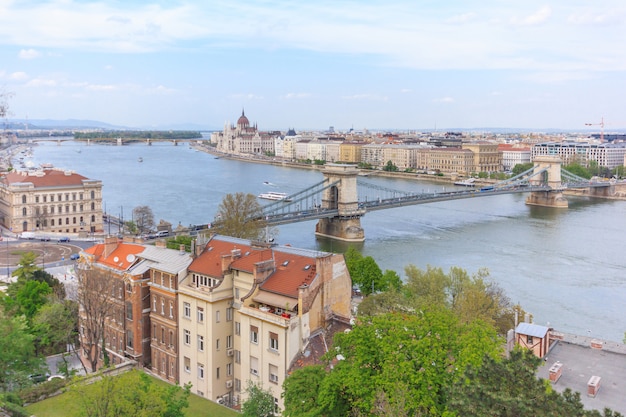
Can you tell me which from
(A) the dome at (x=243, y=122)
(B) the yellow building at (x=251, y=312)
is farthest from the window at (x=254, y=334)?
(A) the dome at (x=243, y=122)

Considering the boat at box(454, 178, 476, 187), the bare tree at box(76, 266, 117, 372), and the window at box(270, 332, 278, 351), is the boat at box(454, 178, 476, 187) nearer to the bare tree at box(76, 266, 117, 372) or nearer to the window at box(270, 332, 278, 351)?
the bare tree at box(76, 266, 117, 372)

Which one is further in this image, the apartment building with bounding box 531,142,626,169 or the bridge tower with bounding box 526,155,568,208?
the apartment building with bounding box 531,142,626,169

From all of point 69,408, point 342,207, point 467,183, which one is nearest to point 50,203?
point 342,207

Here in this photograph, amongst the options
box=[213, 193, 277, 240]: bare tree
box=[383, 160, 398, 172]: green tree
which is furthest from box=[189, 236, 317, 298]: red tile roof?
box=[383, 160, 398, 172]: green tree

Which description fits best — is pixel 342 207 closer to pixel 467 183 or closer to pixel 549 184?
pixel 549 184

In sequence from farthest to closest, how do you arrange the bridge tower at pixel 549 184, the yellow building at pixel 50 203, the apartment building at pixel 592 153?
the apartment building at pixel 592 153
the bridge tower at pixel 549 184
the yellow building at pixel 50 203

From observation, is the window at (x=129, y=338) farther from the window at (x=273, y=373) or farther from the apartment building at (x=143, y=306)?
the window at (x=273, y=373)
